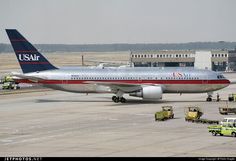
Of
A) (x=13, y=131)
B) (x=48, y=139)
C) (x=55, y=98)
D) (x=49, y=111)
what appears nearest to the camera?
(x=48, y=139)

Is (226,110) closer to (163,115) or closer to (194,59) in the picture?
(163,115)

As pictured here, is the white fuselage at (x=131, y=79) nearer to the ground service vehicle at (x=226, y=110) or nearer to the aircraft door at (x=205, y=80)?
the aircraft door at (x=205, y=80)

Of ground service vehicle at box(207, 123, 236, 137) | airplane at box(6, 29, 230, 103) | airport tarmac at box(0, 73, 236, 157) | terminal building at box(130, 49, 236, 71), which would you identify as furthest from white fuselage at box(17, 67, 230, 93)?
terminal building at box(130, 49, 236, 71)

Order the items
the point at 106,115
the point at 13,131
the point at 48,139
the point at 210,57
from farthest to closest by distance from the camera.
Result: 1. the point at 210,57
2. the point at 106,115
3. the point at 13,131
4. the point at 48,139

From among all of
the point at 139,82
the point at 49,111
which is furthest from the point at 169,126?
the point at 139,82

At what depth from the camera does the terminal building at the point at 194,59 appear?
591 feet

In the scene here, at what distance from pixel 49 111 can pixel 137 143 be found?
28.3 meters

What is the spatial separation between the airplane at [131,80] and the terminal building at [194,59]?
319 ft

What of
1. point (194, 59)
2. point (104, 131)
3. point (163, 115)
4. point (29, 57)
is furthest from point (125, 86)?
point (194, 59)

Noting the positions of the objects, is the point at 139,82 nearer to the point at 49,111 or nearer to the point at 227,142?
the point at 49,111

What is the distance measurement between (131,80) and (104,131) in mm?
28968

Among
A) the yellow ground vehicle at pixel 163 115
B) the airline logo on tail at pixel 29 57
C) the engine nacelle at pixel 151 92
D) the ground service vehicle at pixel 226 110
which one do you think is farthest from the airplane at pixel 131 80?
the yellow ground vehicle at pixel 163 115

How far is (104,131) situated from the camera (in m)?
52.8

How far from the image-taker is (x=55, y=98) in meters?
92.2
